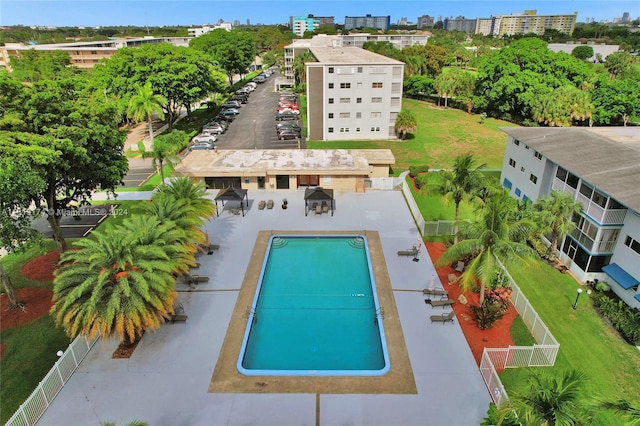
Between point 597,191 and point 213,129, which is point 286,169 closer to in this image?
point 597,191

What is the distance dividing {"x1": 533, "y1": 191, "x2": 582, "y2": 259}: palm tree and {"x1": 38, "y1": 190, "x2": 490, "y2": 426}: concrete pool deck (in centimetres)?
760

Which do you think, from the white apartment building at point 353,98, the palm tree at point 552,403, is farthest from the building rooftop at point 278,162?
the palm tree at point 552,403

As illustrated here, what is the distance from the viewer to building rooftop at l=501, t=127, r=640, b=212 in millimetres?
21750

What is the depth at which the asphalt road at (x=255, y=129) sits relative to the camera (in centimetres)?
4969

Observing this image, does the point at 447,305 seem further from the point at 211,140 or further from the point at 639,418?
the point at 211,140

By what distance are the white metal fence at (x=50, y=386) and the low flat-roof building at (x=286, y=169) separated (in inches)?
732

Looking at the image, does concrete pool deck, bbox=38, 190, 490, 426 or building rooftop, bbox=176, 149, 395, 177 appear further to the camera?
building rooftop, bbox=176, 149, 395, 177

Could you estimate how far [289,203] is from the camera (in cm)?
3381

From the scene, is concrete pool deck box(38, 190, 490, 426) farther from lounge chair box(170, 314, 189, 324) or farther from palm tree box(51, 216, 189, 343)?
palm tree box(51, 216, 189, 343)

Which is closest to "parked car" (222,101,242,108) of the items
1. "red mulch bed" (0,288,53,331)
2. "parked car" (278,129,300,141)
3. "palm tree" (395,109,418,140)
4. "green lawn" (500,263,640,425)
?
"parked car" (278,129,300,141)

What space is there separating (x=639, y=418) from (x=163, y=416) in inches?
604

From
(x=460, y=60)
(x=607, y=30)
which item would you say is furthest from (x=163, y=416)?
(x=607, y=30)

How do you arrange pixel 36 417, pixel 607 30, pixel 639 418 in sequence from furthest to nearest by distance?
1. pixel 607 30
2. pixel 36 417
3. pixel 639 418

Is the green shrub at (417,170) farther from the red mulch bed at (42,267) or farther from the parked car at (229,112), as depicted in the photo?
the parked car at (229,112)
